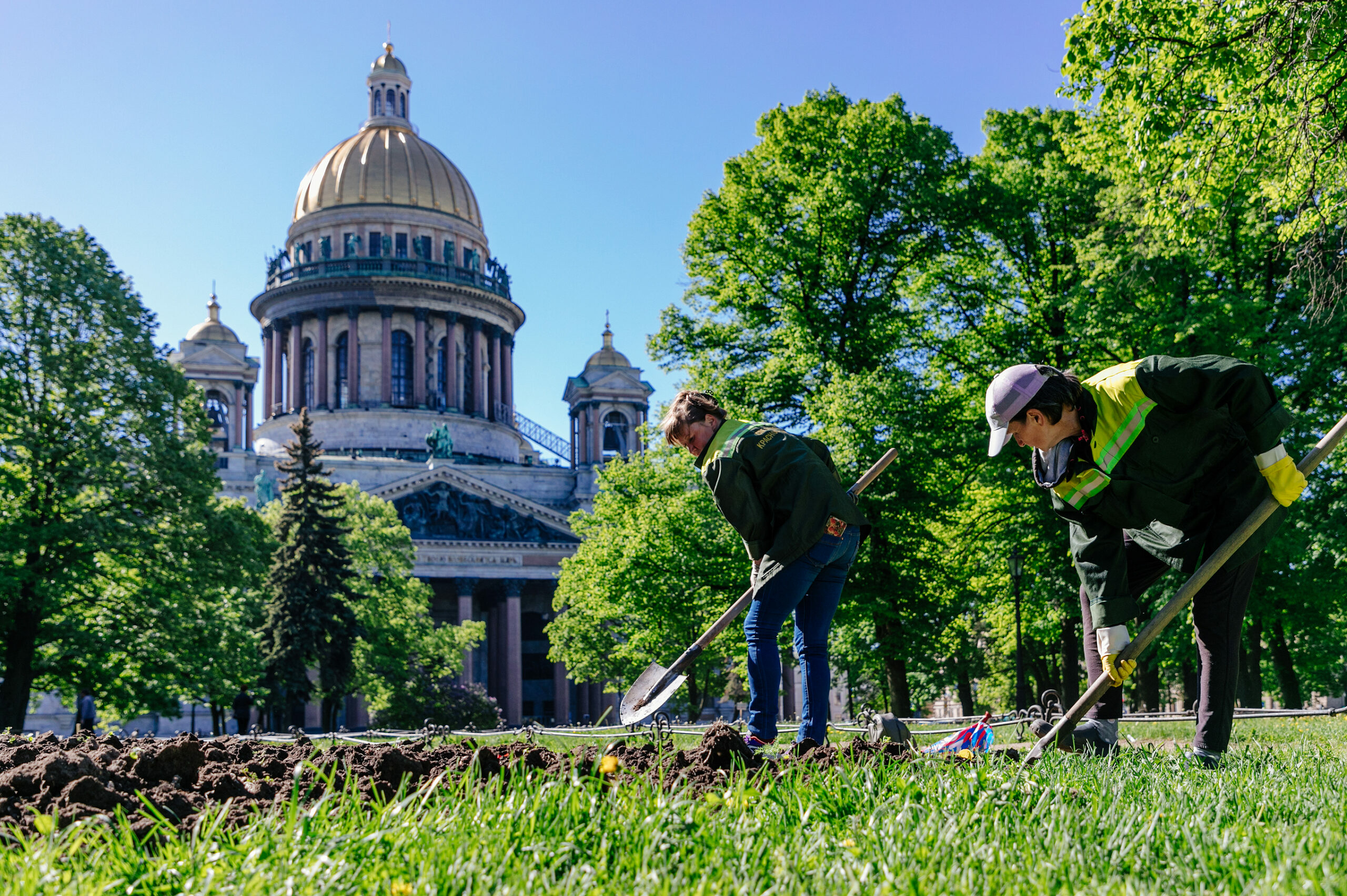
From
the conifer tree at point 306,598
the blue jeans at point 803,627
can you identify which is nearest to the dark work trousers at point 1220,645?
the blue jeans at point 803,627

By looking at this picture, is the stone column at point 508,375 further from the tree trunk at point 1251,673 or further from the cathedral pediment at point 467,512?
the tree trunk at point 1251,673

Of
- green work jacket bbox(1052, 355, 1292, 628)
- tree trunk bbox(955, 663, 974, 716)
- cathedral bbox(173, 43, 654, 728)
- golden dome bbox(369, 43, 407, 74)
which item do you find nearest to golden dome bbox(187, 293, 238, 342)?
cathedral bbox(173, 43, 654, 728)

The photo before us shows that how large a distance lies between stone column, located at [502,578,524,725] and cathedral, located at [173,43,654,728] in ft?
0.33

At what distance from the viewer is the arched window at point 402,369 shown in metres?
70.2

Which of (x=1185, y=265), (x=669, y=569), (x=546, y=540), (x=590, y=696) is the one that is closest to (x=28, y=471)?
(x=669, y=569)

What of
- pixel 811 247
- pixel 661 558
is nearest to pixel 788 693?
pixel 661 558

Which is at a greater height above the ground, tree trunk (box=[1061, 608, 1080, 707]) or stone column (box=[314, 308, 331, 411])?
stone column (box=[314, 308, 331, 411])

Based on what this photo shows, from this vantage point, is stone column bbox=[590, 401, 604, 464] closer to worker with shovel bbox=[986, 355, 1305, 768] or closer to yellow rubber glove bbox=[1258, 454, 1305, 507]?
worker with shovel bbox=[986, 355, 1305, 768]

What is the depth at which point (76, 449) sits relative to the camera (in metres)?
22.6

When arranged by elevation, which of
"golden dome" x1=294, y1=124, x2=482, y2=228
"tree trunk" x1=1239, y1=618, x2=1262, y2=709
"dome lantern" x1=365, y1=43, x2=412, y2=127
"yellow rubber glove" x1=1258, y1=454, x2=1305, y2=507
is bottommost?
"tree trunk" x1=1239, y1=618, x2=1262, y2=709

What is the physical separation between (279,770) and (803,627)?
9.09 ft

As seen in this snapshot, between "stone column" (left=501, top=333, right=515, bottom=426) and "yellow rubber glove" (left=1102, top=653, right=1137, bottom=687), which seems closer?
"yellow rubber glove" (left=1102, top=653, right=1137, bottom=687)

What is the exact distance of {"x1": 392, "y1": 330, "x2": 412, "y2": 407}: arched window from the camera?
7025 cm

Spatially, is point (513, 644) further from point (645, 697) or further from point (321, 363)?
point (645, 697)
